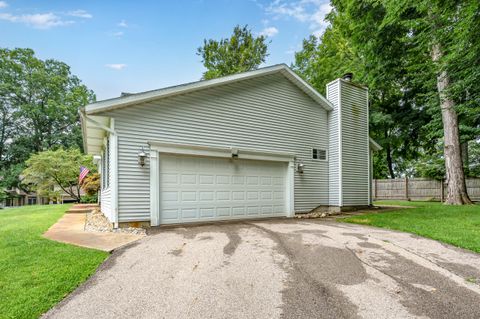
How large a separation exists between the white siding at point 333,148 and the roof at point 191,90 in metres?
0.33

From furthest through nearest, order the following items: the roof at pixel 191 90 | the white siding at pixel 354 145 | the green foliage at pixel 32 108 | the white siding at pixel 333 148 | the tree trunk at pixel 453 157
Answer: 1. the green foliage at pixel 32 108
2. the tree trunk at pixel 453 157
3. the white siding at pixel 354 145
4. the white siding at pixel 333 148
5. the roof at pixel 191 90

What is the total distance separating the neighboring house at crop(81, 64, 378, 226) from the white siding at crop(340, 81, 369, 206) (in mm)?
39

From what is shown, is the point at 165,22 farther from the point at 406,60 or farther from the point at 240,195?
the point at 406,60

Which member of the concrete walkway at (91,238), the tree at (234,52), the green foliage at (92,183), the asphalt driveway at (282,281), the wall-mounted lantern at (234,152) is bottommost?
the asphalt driveway at (282,281)

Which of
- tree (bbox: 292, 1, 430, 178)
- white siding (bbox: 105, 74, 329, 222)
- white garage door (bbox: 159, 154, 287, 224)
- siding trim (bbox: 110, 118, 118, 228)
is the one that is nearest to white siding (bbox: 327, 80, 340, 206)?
white siding (bbox: 105, 74, 329, 222)

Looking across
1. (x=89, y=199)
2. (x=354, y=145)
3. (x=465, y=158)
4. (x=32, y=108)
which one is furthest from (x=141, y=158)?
(x=32, y=108)

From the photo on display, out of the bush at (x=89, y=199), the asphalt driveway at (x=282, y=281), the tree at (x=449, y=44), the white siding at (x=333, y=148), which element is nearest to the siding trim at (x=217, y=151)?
the white siding at (x=333, y=148)

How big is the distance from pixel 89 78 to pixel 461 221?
3436 cm

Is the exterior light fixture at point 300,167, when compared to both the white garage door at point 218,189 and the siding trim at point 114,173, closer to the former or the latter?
the white garage door at point 218,189

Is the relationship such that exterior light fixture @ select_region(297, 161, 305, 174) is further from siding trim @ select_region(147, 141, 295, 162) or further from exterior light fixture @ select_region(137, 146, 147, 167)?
exterior light fixture @ select_region(137, 146, 147, 167)

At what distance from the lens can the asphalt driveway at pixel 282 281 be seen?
2.51 metres

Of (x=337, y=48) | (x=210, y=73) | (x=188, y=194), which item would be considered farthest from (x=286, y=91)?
(x=210, y=73)

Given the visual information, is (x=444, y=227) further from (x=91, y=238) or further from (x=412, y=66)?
(x=91, y=238)

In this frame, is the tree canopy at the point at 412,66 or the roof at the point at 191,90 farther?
the tree canopy at the point at 412,66
